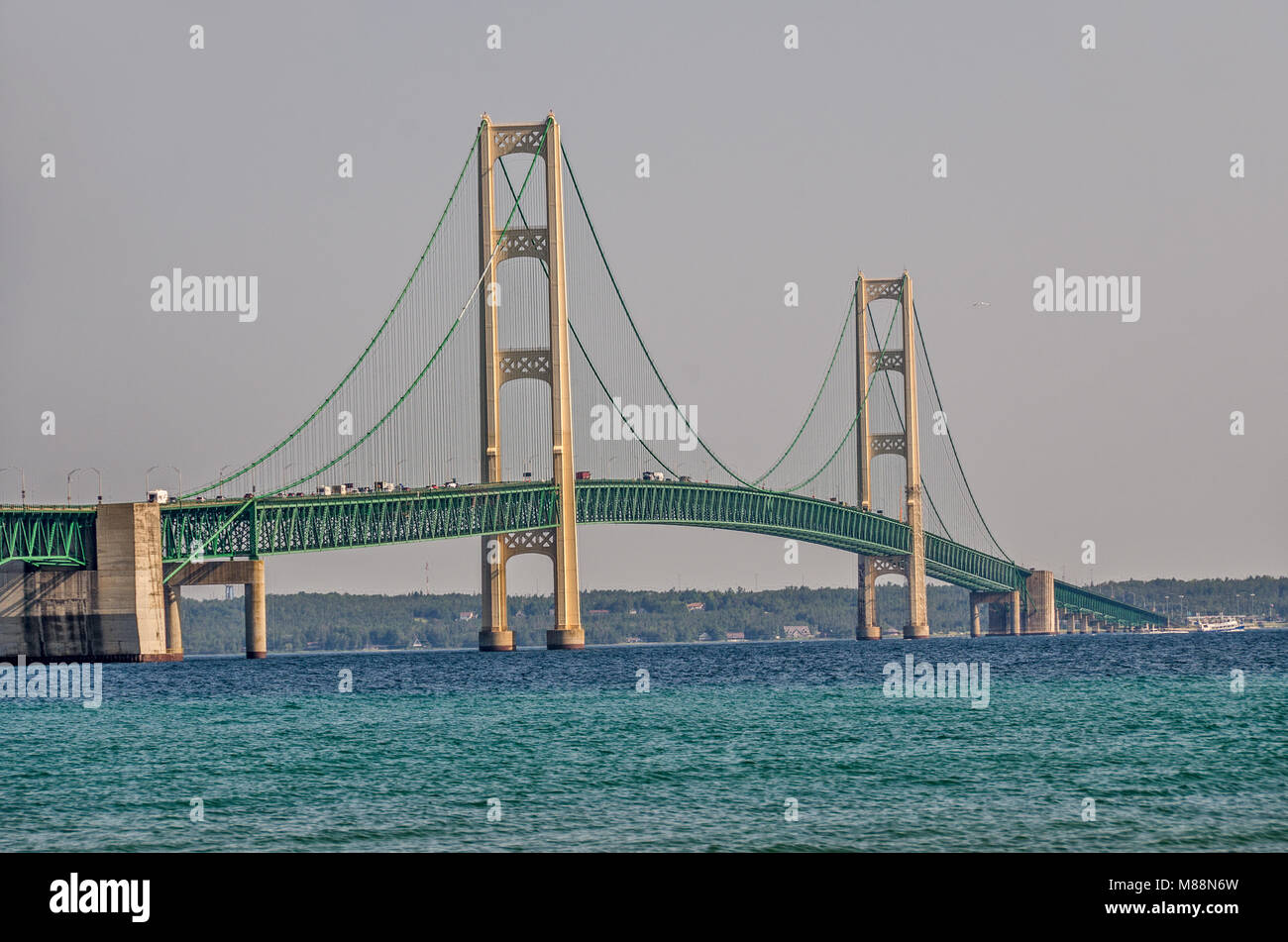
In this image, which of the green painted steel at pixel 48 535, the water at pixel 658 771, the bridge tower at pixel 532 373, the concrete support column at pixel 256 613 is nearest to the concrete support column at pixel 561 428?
the bridge tower at pixel 532 373

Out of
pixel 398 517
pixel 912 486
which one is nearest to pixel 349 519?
pixel 398 517

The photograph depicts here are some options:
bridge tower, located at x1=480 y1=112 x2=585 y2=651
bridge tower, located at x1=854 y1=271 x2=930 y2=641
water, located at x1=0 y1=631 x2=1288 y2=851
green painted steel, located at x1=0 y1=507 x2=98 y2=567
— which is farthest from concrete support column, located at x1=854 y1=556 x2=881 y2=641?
water, located at x1=0 y1=631 x2=1288 y2=851

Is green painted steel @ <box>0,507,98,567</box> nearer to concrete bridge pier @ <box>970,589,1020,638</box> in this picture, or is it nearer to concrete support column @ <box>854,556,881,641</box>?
concrete support column @ <box>854,556,881,641</box>

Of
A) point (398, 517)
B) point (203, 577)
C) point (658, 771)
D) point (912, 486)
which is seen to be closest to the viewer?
point (658, 771)

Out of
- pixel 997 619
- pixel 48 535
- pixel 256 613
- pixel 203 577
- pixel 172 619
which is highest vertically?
pixel 48 535

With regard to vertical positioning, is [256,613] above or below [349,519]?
below

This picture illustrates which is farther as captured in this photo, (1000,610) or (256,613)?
(1000,610)

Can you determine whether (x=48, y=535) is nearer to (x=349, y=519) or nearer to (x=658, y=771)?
(x=349, y=519)
